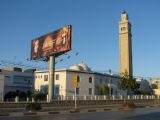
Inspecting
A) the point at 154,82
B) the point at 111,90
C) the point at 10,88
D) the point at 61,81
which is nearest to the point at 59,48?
the point at 61,81

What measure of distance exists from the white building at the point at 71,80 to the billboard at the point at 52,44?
46.8 feet

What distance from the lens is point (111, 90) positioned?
81188mm

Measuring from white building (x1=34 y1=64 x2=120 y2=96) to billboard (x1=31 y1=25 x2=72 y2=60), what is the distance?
14275 mm

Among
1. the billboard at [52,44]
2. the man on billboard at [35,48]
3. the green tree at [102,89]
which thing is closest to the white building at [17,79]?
the green tree at [102,89]

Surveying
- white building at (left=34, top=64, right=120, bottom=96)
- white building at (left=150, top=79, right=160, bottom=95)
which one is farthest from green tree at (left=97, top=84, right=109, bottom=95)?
white building at (left=150, top=79, right=160, bottom=95)

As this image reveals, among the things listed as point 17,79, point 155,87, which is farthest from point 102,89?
point 155,87

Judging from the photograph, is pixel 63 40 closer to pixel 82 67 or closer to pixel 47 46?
pixel 47 46

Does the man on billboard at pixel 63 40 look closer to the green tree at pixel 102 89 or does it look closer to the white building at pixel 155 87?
the green tree at pixel 102 89

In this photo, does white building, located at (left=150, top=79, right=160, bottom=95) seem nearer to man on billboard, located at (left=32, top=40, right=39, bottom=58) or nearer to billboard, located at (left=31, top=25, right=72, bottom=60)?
man on billboard, located at (left=32, top=40, right=39, bottom=58)

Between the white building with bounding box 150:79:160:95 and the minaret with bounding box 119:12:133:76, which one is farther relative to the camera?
the white building with bounding box 150:79:160:95

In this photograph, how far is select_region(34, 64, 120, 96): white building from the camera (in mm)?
69938

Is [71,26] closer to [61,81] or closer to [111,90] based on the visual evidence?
[61,81]

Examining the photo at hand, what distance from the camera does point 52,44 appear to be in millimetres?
52156

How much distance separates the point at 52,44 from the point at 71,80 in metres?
20.3
